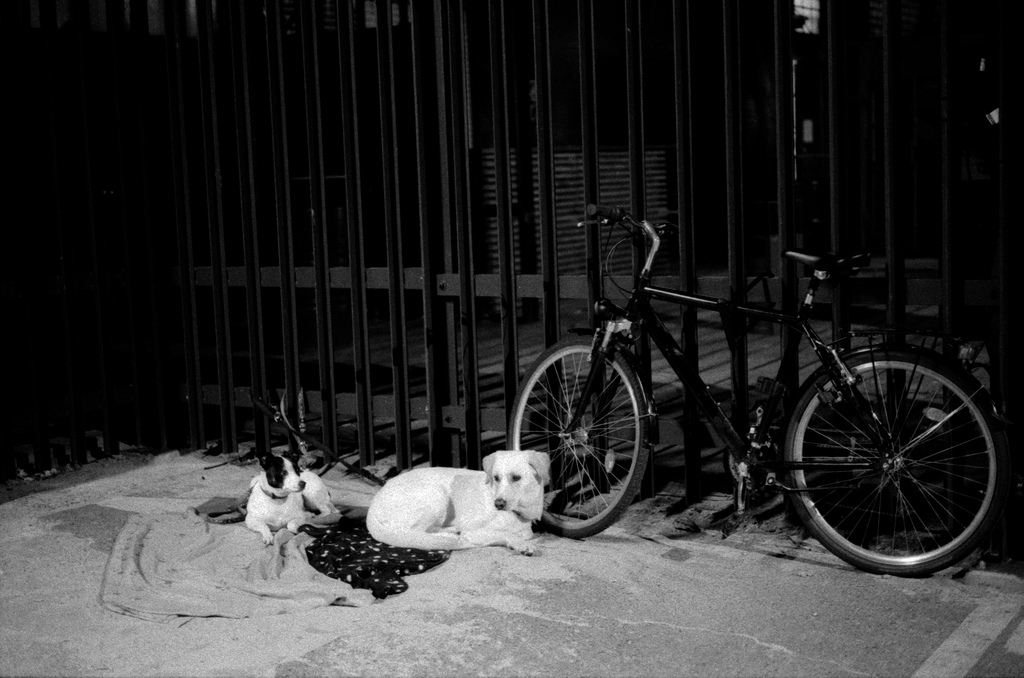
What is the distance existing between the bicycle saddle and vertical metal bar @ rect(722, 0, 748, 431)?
0.47 metres

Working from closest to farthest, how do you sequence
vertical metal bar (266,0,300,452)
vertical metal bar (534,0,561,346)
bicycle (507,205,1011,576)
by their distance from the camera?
bicycle (507,205,1011,576) < vertical metal bar (534,0,561,346) < vertical metal bar (266,0,300,452)

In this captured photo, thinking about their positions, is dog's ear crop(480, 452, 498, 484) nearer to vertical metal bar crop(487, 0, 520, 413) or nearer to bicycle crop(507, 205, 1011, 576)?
bicycle crop(507, 205, 1011, 576)

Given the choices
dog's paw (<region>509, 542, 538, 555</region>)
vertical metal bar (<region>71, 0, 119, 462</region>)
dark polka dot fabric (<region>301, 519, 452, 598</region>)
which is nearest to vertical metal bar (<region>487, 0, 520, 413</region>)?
dog's paw (<region>509, 542, 538, 555</region>)

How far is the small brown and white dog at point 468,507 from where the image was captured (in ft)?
15.7

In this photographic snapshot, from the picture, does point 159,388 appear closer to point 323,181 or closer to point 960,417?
point 323,181

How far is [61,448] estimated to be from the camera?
690 centimetres

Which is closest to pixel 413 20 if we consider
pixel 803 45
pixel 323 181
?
pixel 323 181

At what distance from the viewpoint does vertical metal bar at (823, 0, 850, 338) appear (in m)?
4.49

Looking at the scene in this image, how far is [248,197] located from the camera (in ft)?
21.5

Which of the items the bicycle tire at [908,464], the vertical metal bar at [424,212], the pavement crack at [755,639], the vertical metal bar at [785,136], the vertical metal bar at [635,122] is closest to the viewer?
the pavement crack at [755,639]

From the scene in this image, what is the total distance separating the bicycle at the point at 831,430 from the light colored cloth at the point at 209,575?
1.15 metres

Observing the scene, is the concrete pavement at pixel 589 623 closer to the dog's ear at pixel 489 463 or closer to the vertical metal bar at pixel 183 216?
the dog's ear at pixel 489 463

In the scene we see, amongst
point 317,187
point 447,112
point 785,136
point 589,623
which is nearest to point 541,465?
point 589,623

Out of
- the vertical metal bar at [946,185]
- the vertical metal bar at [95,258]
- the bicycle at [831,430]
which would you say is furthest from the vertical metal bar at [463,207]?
the vertical metal bar at [95,258]
